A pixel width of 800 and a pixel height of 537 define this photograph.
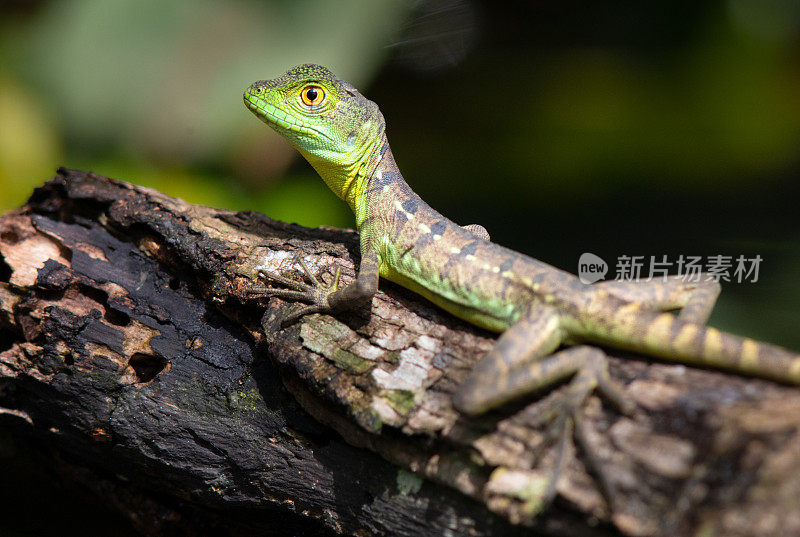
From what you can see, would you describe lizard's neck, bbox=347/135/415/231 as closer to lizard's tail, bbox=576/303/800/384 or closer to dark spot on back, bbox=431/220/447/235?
dark spot on back, bbox=431/220/447/235

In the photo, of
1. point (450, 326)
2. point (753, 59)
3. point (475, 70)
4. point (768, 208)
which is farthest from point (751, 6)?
point (450, 326)

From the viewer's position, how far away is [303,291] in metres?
4.14

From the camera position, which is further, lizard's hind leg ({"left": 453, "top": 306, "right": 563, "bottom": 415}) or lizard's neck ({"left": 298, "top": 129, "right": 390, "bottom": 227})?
lizard's neck ({"left": 298, "top": 129, "right": 390, "bottom": 227})

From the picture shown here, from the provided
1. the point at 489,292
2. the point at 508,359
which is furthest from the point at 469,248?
the point at 508,359

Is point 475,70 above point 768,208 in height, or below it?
above

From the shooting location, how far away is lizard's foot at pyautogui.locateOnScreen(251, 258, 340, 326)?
3.98 meters

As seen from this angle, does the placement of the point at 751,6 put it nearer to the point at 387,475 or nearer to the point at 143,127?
the point at 387,475

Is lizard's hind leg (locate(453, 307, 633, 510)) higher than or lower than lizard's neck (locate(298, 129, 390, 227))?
lower

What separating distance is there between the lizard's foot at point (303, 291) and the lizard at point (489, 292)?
11 millimetres

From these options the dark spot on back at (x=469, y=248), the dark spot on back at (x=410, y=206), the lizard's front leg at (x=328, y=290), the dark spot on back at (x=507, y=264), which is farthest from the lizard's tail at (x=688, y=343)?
the dark spot on back at (x=410, y=206)

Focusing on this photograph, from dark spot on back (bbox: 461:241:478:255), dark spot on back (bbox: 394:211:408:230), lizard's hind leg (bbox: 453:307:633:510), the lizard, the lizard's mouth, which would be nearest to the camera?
lizard's hind leg (bbox: 453:307:633:510)

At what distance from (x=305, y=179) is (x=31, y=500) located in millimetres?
4328

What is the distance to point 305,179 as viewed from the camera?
7.07 meters

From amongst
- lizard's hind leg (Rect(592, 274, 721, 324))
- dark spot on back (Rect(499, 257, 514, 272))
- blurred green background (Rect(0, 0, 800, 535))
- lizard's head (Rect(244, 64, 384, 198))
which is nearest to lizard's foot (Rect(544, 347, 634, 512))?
lizard's hind leg (Rect(592, 274, 721, 324))
